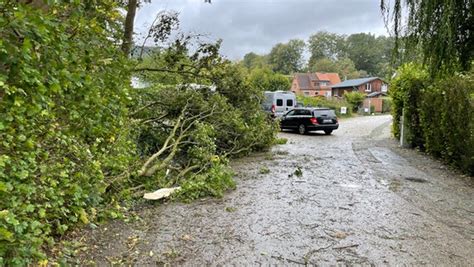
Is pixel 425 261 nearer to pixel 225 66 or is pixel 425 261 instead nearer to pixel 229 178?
pixel 229 178

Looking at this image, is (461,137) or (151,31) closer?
(461,137)

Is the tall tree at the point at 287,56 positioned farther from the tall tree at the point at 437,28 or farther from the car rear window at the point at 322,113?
the tall tree at the point at 437,28

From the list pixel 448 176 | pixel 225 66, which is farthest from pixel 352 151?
pixel 225 66

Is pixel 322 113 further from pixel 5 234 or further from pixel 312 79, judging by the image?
pixel 312 79

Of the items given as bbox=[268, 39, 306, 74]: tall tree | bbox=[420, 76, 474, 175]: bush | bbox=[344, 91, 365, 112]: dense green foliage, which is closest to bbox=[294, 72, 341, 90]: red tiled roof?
bbox=[268, 39, 306, 74]: tall tree

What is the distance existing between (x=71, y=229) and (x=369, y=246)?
11.4 feet

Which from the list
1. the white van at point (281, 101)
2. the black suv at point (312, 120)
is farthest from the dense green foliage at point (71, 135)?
the white van at point (281, 101)

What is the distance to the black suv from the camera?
1916 centimetres

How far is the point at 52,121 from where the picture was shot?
3.86 m

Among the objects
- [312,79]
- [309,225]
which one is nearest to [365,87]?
[312,79]

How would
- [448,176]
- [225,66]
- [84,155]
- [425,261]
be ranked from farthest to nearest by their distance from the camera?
[225,66] < [448,176] < [84,155] < [425,261]

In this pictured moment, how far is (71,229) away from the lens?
4398 millimetres

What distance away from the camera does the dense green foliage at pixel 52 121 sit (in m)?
3.02

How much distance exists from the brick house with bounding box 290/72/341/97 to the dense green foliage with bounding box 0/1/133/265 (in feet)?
226
